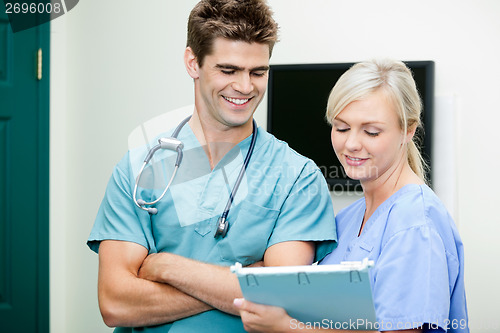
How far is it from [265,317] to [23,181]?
71.3 inches

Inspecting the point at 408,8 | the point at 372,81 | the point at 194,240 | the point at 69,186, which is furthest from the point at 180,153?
the point at 69,186

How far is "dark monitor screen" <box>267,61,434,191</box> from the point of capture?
7.25ft

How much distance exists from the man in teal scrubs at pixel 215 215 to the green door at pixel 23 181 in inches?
50.7

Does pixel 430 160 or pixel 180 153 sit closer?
pixel 180 153

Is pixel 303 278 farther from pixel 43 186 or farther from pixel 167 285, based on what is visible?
pixel 43 186

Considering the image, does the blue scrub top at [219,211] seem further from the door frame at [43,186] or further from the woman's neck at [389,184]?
the door frame at [43,186]

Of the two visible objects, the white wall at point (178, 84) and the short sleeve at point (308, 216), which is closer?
the short sleeve at point (308, 216)

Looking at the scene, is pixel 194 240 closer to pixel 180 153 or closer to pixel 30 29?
pixel 180 153

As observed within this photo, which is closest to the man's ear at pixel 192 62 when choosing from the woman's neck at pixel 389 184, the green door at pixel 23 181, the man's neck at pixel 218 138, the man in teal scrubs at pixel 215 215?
the man in teal scrubs at pixel 215 215

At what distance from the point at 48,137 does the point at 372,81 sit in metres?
1.85

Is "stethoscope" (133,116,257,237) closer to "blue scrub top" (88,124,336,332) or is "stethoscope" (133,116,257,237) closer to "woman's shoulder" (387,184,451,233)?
"blue scrub top" (88,124,336,332)

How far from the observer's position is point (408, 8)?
2184mm

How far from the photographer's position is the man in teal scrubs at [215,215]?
117cm

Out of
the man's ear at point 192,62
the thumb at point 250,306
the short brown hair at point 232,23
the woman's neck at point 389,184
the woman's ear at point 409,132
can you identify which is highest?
the short brown hair at point 232,23
